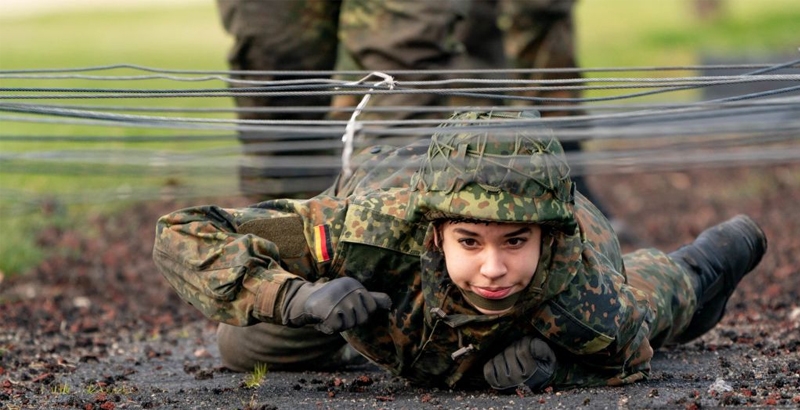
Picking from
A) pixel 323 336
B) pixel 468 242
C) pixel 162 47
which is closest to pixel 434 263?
pixel 468 242

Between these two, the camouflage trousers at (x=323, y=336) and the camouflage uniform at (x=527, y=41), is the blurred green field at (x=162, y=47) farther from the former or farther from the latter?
the camouflage trousers at (x=323, y=336)

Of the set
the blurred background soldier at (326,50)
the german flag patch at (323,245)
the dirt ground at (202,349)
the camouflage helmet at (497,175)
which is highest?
the blurred background soldier at (326,50)

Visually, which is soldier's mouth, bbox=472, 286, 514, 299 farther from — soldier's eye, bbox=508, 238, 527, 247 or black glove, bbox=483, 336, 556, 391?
black glove, bbox=483, 336, 556, 391

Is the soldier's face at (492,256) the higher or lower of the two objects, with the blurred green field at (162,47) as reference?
lower

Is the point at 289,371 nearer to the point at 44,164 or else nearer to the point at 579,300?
the point at 579,300

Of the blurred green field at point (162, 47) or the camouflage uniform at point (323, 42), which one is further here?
the blurred green field at point (162, 47)

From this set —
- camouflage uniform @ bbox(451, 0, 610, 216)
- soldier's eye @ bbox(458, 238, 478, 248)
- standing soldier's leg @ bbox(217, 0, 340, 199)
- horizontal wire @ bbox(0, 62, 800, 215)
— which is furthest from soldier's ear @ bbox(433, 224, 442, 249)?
camouflage uniform @ bbox(451, 0, 610, 216)

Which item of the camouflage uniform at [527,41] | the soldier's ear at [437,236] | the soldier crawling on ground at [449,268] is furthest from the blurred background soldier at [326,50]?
the soldier's ear at [437,236]

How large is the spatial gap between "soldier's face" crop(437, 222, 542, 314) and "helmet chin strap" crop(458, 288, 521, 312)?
64 millimetres

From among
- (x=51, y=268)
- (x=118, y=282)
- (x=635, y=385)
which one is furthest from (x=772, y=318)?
(x=51, y=268)

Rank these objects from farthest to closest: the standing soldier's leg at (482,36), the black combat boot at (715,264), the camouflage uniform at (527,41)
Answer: the standing soldier's leg at (482,36) → the camouflage uniform at (527,41) → the black combat boot at (715,264)

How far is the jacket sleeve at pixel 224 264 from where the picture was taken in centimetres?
366

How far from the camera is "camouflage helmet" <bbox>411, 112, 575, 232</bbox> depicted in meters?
3.46

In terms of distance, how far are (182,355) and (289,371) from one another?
27.0 inches
